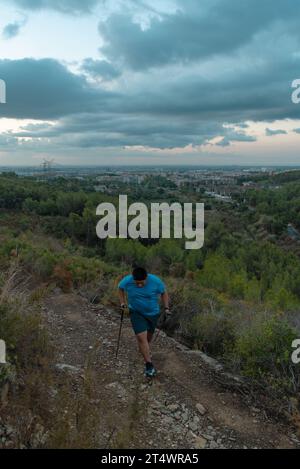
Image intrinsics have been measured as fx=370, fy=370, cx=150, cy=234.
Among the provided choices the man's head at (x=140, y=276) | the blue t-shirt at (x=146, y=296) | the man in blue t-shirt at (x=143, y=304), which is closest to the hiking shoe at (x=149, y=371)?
the man in blue t-shirt at (x=143, y=304)

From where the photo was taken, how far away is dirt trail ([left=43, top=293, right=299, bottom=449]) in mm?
Result: 3131

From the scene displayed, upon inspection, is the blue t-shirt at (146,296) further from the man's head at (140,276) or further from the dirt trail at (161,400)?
the dirt trail at (161,400)

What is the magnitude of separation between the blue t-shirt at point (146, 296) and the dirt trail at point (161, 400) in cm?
69

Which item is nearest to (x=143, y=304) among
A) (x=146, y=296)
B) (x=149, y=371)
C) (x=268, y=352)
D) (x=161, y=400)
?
(x=146, y=296)

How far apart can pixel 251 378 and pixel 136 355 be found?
1451mm

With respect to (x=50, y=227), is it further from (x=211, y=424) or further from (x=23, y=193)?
(x=211, y=424)

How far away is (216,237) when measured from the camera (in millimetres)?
35812

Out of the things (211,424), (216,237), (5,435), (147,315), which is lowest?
(216,237)

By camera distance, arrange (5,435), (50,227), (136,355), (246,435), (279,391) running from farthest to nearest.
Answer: (50,227) < (136,355) < (279,391) < (246,435) < (5,435)

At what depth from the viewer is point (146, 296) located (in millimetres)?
4242

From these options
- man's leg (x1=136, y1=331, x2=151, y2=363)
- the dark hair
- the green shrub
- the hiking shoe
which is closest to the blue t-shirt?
the dark hair

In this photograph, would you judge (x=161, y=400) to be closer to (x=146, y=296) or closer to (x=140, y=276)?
(x=146, y=296)

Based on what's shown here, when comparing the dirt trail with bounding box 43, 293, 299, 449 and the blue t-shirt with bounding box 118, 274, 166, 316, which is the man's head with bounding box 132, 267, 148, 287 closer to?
the blue t-shirt with bounding box 118, 274, 166, 316
